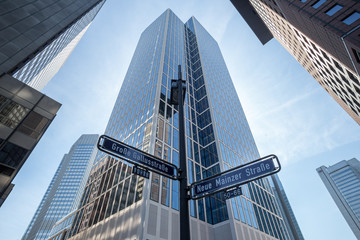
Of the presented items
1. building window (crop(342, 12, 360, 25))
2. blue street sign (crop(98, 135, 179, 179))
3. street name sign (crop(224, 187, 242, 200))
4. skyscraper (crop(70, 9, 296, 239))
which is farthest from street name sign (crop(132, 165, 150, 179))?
building window (crop(342, 12, 360, 25))

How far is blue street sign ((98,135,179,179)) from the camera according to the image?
5.51 meters

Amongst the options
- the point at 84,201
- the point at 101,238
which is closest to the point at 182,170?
the point at 101,238

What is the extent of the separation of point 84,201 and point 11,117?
21999mm

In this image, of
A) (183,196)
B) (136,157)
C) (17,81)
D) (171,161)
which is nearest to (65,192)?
(171,161)

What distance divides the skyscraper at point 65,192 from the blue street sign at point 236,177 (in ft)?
430

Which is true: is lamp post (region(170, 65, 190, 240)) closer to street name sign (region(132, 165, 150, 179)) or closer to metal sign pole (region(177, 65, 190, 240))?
metal sign pole (region(177, 65, 190, 240))

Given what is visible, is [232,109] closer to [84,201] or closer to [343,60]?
[343,60]

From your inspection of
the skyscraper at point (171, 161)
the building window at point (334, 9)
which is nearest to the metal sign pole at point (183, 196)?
the skyscraper at point (171, 161)

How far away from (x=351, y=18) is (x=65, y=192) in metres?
167

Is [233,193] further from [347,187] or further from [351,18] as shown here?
[347,187]

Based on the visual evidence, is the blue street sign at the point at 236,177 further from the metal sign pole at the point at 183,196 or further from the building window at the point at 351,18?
the building window at the point at 351,18

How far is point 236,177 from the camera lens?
5.46 metres

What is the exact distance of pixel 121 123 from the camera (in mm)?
40688

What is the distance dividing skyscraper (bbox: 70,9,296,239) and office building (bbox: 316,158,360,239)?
144 m
